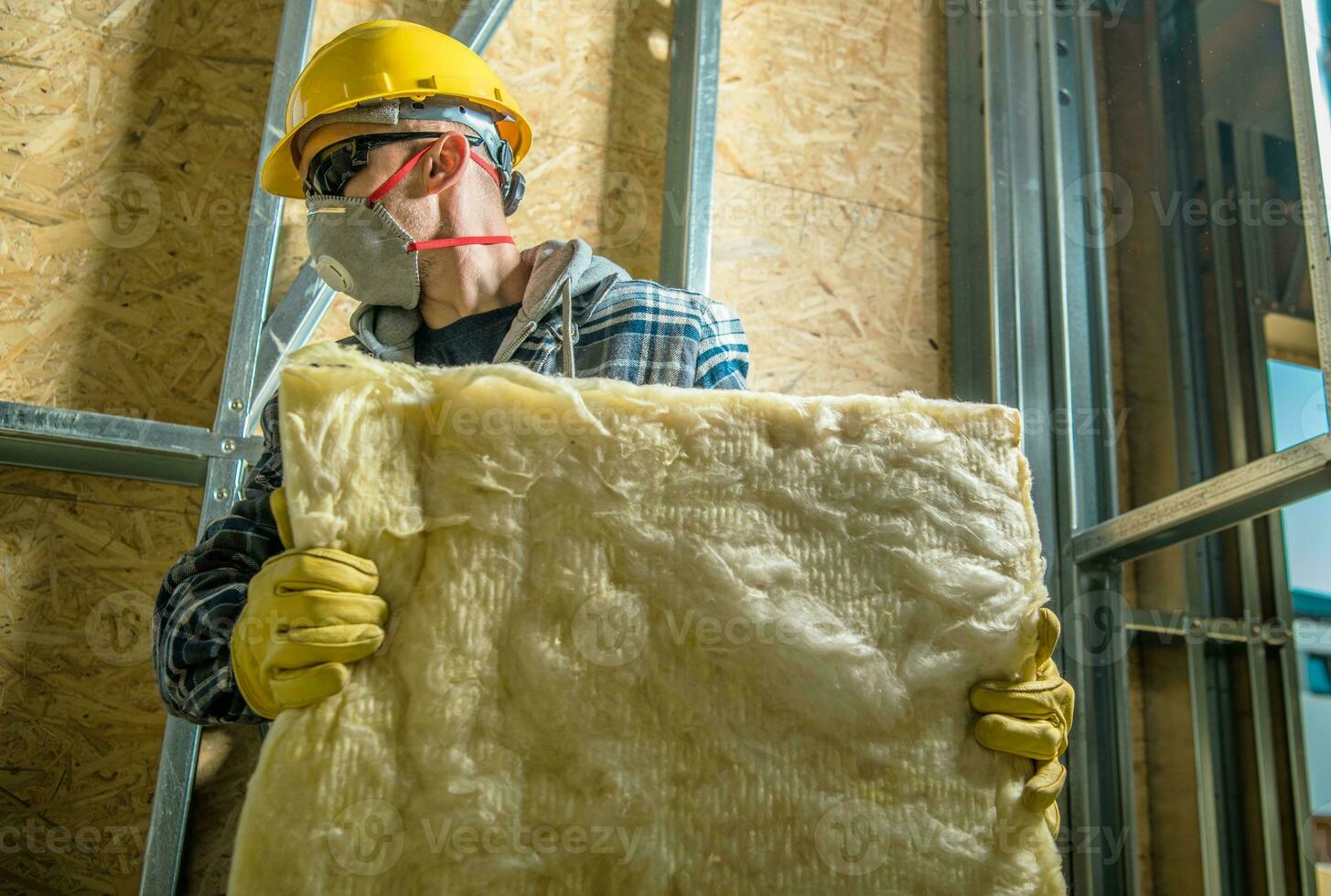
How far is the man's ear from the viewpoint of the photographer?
1959mm

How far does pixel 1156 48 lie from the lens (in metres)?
2.95

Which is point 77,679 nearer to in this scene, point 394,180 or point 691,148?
point 394,180

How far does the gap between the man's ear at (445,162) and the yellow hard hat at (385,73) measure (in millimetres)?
112

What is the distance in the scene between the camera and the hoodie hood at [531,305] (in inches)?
73.6

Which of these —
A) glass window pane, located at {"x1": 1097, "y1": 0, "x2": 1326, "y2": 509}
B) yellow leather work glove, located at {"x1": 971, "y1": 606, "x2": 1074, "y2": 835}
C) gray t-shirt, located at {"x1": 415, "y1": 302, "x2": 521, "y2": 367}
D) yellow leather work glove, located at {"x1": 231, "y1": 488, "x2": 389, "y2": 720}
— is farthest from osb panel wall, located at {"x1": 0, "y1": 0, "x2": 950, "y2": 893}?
yellow leather work glove, located at {"x1": 971, "y1": 606, "x2": 1074, "y2": 835}

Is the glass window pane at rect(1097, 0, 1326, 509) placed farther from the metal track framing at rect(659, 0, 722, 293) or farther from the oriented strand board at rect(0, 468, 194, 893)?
the oriented strand board at rect(0, 468, 194, 893)

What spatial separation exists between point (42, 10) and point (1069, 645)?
2.98 m

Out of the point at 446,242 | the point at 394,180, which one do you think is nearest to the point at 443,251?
the point at 446,242

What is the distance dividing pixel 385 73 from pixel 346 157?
0.18 meters

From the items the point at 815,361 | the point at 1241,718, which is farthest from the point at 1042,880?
the point at 815,361

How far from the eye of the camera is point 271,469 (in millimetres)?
1780

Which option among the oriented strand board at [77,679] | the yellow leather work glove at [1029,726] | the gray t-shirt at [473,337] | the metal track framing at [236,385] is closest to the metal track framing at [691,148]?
the gray t-shirt at [473,337]

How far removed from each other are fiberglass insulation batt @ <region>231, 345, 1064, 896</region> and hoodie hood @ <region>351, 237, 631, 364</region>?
0.72 metres

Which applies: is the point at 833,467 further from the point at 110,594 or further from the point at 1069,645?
the point at 110,594
